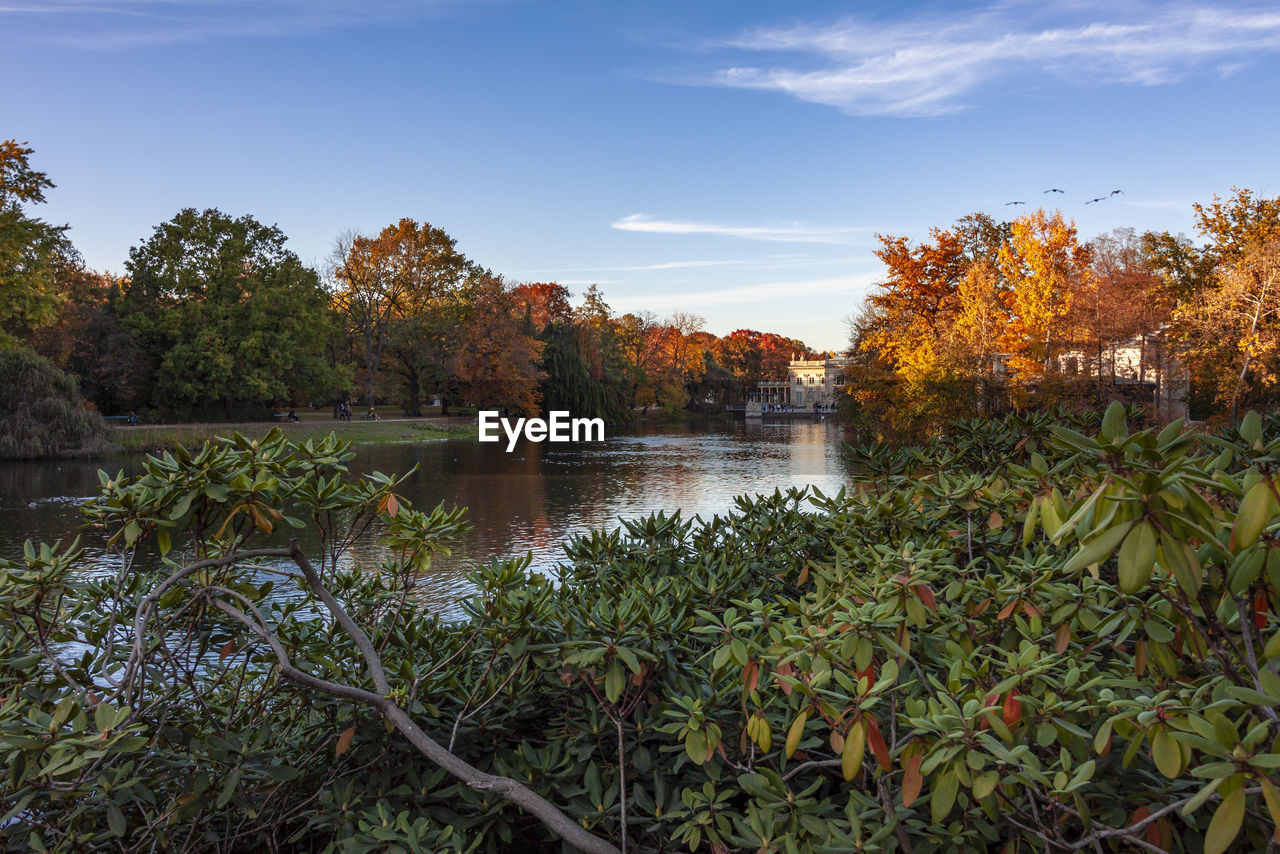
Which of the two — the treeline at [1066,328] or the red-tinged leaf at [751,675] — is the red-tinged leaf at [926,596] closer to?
the red-tinged leaf at [751,675]

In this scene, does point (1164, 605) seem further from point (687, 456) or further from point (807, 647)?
point (687, 456)

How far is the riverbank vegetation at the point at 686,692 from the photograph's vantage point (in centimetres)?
150

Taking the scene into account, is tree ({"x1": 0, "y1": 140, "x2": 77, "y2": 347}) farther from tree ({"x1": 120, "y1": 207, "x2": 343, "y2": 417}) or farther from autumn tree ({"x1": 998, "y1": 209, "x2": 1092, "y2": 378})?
autumn tree ({"x1": 998, "y1": 209, "x2": 1092, "y2": 378})

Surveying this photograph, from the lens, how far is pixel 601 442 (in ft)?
141

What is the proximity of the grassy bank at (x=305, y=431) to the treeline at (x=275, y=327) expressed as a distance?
8.19 feet

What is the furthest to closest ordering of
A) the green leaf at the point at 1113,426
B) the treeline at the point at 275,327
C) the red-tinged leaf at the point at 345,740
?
the treeline at the point at 275,327, the red-tinged leaf at the point at 345,740, the green leaf at the point at 1113,426

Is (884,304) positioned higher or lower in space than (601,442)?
higher

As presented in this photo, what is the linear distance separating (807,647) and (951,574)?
1461 millimetres

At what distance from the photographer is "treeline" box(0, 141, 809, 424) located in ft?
121

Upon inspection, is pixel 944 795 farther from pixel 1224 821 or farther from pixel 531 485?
pixel 531 485

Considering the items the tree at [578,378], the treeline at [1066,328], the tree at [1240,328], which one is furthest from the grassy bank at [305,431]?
the tree at [1240,328]

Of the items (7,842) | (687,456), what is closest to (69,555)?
(7,842)

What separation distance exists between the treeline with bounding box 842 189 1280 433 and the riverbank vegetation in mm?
23132

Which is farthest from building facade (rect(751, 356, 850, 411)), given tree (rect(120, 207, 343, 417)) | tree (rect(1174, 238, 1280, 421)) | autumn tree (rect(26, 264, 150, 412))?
tree (rect(1174, 238, 1280, 421))
